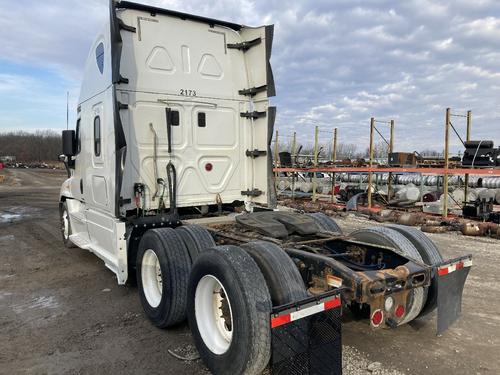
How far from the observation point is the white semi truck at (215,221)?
3059mm

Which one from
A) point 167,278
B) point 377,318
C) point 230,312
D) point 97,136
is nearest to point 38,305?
point 167,278

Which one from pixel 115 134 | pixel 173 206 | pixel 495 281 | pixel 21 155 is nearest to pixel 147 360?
pixel 173 206

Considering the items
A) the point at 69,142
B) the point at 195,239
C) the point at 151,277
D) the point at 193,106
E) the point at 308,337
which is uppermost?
the point at 193,106

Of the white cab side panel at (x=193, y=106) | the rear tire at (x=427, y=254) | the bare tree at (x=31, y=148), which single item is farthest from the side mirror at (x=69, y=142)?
the bare tree at (x=31, y=148)

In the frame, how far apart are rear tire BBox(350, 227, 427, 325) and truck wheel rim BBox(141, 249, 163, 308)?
7.60 feet

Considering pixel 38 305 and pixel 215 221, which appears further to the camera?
pixel 215 221

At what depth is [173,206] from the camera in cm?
553

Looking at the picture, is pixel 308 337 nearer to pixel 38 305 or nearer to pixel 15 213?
pixel 38 305

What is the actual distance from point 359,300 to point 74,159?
18.8ft

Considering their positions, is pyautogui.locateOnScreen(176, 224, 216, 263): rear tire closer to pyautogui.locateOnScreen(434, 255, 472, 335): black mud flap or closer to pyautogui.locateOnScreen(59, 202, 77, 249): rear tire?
pyautogui.locateOnScreen(434, 255, 472, 335): black mud flap

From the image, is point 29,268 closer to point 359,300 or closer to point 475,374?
point 359,300

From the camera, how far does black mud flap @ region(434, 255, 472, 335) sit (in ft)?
12.0

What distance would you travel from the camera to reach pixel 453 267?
3.79 meters

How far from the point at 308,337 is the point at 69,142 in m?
5.63
